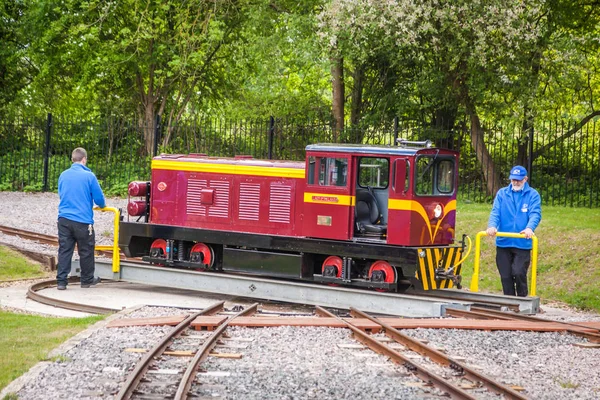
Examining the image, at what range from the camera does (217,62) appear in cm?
3133

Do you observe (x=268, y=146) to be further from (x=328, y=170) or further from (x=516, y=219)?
(x=516, y=219)

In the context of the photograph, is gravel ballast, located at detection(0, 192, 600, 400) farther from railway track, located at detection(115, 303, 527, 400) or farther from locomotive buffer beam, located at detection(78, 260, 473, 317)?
locomotive buffer beam, located at detection(78, 260, 473, 317)

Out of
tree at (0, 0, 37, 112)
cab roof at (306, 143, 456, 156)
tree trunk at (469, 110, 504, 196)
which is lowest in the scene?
cab roof at (306, 143, 456, 156)

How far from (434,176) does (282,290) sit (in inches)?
108

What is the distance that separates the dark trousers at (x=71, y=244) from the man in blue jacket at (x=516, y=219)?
5862mm

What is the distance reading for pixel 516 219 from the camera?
12.4 meters

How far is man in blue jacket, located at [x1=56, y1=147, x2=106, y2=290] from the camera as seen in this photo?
44.6ft

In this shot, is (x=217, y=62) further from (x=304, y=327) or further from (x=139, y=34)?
(x=304, y=327)

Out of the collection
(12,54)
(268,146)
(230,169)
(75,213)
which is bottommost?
(75,213)

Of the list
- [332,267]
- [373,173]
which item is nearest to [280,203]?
[332,267]

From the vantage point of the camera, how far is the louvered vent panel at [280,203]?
13914 millimetres

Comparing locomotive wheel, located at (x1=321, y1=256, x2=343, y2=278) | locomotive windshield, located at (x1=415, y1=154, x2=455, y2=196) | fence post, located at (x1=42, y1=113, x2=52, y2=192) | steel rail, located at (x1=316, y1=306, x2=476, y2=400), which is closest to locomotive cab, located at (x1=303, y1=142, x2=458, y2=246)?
locomotive windshield, located at (x1=415, y1=154, x2=455, y2=196)

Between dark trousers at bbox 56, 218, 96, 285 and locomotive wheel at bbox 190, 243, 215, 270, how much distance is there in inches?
64.2

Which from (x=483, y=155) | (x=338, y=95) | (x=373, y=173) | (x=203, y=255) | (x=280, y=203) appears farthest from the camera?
(x=338, y=95)
